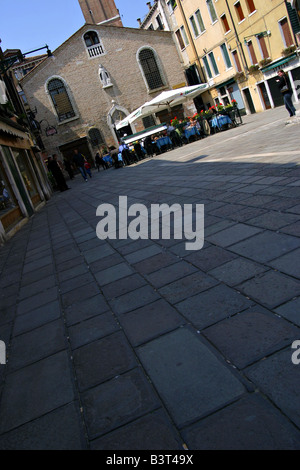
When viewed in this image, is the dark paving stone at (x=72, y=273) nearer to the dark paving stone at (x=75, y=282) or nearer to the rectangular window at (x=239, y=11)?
the dark paving stone at (x=75, y=282)

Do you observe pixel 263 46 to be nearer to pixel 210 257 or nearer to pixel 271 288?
pixel 210 257

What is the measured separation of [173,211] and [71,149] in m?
27.7

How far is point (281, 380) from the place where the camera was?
6.05ft

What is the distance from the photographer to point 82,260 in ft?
16.6

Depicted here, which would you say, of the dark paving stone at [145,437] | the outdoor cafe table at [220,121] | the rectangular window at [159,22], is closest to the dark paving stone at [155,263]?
the dark paving stone at [145,437]

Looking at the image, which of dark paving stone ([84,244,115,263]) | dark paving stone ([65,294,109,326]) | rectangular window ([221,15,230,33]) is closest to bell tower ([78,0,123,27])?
rectangular window ([221,15,230,33])

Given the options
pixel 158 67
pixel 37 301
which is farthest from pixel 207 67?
pixel 37 301

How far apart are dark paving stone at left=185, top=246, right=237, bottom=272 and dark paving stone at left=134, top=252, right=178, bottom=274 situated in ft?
0.65

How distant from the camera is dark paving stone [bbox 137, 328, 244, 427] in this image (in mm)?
1847

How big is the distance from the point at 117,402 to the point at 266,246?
79.2 inches

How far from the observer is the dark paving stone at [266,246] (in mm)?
3260

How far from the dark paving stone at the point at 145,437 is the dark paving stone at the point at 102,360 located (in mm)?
488

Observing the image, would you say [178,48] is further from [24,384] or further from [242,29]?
[24,384]

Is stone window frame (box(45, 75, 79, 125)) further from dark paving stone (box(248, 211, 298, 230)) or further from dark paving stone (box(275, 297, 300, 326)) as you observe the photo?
dark paving stone (box(275, 297, 300, 326))
